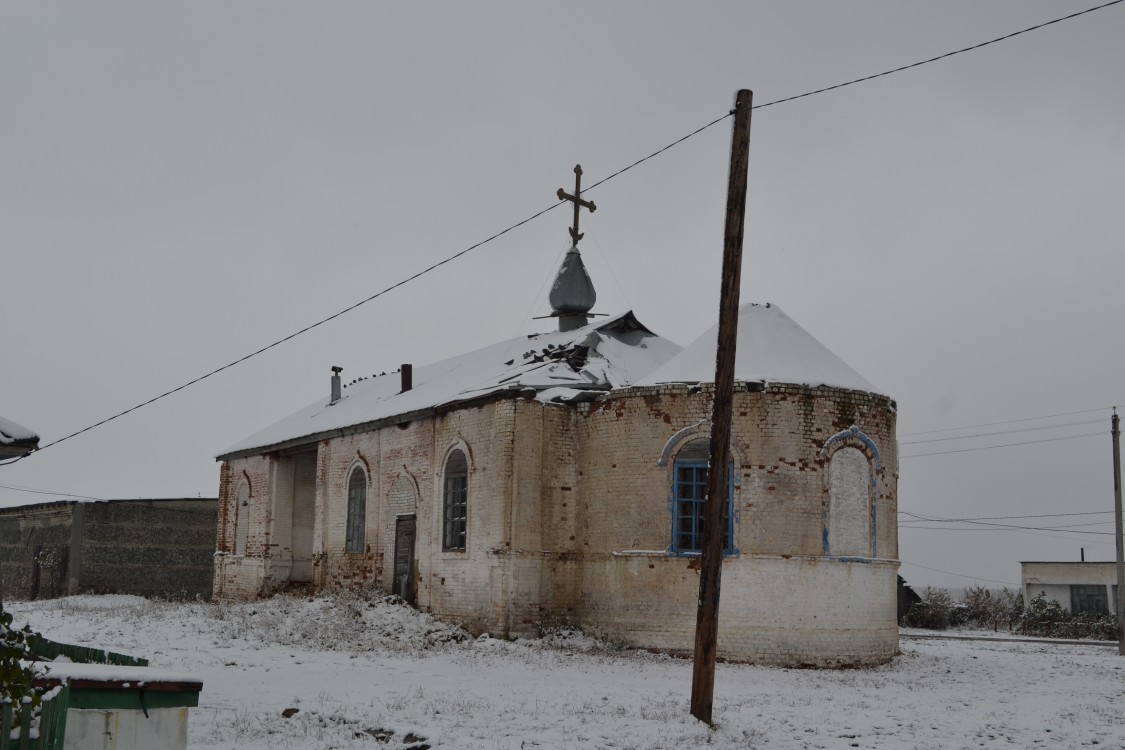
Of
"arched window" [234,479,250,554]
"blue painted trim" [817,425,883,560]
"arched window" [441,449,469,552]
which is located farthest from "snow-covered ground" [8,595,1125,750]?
"arched window" [234,479,250,554]

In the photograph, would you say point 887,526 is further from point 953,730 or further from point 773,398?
point 953,730

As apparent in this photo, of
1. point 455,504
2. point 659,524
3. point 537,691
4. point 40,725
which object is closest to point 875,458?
point 659,524

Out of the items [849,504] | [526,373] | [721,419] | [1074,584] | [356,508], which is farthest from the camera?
[1074,584]

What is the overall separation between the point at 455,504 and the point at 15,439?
1327 cm

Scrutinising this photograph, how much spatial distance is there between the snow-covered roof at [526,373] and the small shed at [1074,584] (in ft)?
82.2

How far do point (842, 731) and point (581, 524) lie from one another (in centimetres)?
871

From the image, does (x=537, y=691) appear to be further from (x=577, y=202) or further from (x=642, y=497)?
(x=577, y=202)

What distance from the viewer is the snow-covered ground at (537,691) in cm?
1014

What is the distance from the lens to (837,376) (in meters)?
18.0

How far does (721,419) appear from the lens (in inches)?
427

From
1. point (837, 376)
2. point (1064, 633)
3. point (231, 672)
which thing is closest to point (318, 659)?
point (231, 672)

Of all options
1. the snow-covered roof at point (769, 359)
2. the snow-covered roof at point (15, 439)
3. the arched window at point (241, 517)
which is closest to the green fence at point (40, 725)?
the snow-covered roof at point (15, 439)

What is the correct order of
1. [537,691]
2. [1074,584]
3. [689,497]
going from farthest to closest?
[1074,584] → [689,497] → [537,691]

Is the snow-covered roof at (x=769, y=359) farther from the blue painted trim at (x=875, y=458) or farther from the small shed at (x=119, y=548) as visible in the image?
the small shed at (x=119, y=548)
